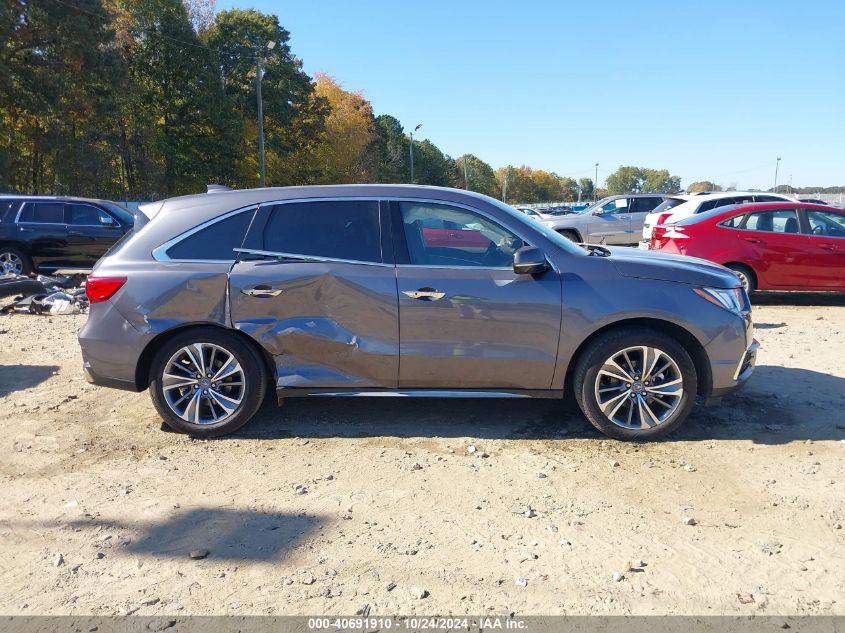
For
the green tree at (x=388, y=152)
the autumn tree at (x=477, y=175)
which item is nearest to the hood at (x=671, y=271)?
the green tree at (x=388, y=152)

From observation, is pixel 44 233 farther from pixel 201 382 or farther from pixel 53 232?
pixel 201 382

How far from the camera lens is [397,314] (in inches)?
A: 169

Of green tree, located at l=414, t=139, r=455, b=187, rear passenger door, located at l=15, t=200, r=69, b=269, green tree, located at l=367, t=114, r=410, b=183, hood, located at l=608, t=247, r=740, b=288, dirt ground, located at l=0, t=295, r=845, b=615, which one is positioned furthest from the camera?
green tree, located at l=414, t=139, r=455, b=187

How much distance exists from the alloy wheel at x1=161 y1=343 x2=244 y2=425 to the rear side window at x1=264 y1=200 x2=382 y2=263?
867 mm

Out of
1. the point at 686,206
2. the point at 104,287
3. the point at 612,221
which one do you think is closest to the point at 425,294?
the point at 104,287

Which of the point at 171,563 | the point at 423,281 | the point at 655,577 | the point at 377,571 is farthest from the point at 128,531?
the point at 655,577

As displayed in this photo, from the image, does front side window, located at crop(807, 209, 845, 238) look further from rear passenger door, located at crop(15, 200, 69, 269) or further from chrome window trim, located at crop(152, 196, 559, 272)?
rear passenger door, located at crop(15, 200, 69, 269)

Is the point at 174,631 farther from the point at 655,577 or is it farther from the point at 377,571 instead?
the point at 655,577

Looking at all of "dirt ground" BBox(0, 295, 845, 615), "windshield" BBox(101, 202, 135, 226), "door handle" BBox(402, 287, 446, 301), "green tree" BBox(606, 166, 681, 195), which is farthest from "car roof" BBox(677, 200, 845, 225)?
"green tree" BBox(606, 166, 681, 195)

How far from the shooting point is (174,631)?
8.20ft

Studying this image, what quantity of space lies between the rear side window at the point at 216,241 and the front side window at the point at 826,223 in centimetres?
897

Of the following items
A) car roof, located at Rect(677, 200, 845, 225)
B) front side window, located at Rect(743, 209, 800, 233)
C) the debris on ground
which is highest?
car roof, located at Rect(677, 200, 845, 225)

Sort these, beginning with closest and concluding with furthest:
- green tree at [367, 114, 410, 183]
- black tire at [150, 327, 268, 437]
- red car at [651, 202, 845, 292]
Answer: black tire at [150, 327, 268, 437]
red car at [651, 202, 845, 292]
green tree at [367, 114, 410, 183]

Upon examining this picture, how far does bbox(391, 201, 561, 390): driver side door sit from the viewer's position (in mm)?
4262
